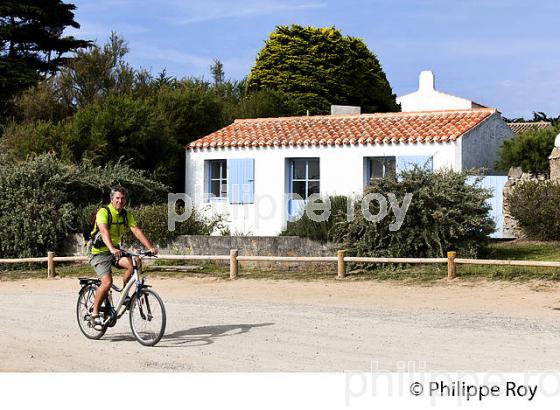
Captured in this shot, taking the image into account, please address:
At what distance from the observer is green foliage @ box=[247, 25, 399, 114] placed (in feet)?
154

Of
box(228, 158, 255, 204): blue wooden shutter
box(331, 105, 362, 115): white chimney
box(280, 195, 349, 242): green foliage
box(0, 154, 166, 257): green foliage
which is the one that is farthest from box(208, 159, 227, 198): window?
box(280, 195, 349, 242): green foliage

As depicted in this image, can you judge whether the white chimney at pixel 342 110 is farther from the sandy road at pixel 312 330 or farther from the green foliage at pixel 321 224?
the sandy road at pixel 312 330

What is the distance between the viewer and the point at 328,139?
27234mm

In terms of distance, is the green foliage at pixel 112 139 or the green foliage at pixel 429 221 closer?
the green foliage at pixel 429 221

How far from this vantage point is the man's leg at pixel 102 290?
11.4 metres

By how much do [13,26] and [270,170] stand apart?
74.0 feet

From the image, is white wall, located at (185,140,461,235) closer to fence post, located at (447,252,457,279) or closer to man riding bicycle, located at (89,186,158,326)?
fence post, located at (447,252,457,279)

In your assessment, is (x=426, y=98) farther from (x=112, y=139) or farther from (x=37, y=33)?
(x=112, y=139)

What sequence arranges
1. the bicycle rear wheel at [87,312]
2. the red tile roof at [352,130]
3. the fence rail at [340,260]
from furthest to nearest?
the red tile roof at [352,130] → the fence rail at [340,260] → the bicycle rear wheel at [87,312]

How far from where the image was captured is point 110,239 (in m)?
11.2

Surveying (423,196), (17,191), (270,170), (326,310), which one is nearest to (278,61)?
(270,170)

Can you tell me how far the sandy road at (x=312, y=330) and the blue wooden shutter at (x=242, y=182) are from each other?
9.20m

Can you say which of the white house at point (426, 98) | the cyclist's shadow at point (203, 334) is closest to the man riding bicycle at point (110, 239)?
the cyclist's shadow at point (203, 334)
